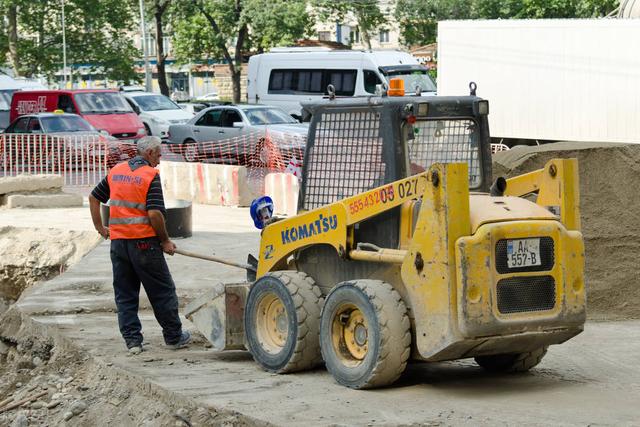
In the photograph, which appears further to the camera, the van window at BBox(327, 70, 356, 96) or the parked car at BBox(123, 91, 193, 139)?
the parked car at BBox(123, 91, 193, 139)

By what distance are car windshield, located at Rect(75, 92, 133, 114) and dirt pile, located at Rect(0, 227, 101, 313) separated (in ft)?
52.1

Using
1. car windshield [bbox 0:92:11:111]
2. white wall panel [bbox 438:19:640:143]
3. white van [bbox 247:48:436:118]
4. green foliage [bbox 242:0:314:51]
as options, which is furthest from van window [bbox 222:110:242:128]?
green foliage [bbox 242:0:314:51]

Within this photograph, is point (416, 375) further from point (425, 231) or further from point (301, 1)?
point (301, 1)

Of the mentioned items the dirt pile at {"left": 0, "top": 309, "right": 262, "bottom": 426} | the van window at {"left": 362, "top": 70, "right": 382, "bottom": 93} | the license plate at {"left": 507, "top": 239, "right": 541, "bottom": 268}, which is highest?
the van window at {"left": 362, "top": 70, "right": 382, "bottom": 93}

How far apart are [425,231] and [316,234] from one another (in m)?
1.21

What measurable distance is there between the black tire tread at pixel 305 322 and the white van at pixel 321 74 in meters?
24.5

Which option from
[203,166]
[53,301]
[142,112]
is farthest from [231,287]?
[142,112]

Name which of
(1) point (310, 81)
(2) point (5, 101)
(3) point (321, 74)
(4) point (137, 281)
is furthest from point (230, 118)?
(4) point (137, 281)

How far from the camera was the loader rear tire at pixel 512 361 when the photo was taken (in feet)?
29.8

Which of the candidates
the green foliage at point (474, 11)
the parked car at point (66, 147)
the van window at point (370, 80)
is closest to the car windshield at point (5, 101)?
the parked car at point (66, 147)

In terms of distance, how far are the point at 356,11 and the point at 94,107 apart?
99.2 feet

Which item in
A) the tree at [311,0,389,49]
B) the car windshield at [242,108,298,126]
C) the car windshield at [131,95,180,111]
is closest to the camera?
the car windshield at [242,108,298,126]

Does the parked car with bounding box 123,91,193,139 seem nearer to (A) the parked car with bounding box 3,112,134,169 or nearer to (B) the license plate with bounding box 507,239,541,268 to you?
(A) the parked car with bounding box 3,112,134,169

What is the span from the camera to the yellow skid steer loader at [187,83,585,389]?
7.96 meters
